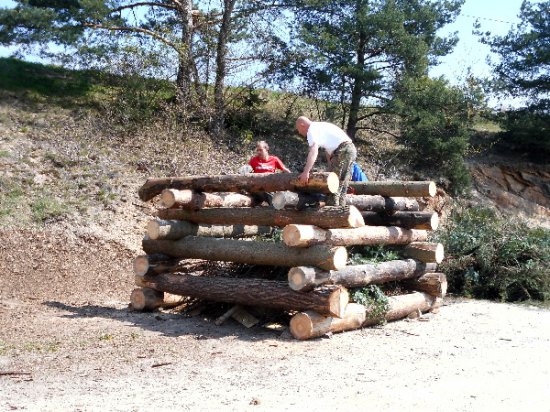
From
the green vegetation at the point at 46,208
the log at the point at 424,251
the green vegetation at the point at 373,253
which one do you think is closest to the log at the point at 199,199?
the green vegetation at the point at 373,253

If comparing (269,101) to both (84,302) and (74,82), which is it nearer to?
(74,82)

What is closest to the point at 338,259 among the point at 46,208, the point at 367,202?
the point at 367,202

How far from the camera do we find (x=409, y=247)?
35.6ft

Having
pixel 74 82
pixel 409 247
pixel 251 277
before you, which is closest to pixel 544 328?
pixel 409 247

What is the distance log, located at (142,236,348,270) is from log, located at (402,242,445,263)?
2.79m

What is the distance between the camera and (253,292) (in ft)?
28.6

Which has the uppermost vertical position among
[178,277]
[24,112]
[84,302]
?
[24,112]

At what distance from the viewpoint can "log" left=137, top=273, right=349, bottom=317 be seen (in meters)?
8.17

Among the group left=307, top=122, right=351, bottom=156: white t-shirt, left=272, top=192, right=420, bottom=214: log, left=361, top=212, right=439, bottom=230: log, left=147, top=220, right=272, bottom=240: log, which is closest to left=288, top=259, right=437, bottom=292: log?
left=361, top=212, right=439, bottom=230: log

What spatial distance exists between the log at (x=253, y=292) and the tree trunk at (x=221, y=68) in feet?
32.3

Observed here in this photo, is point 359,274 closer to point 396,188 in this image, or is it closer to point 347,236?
point 347,236

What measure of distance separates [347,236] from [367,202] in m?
1.33

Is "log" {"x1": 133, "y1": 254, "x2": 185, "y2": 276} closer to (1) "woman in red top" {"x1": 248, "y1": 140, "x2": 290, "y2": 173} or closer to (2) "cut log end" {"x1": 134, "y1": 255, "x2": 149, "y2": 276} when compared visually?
(2) "cut log end" {"x1": 134, "y1": 255, "x2": 149, "y2": 276}

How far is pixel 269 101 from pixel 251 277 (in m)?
13.2
